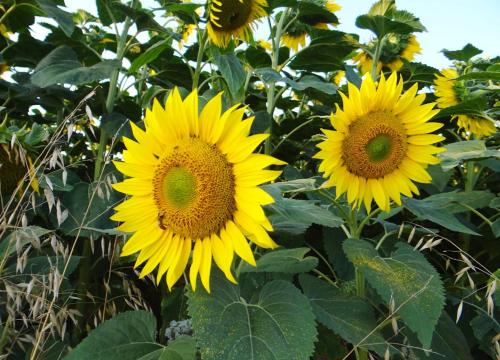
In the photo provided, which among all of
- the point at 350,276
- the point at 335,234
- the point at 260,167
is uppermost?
the point at 260,167

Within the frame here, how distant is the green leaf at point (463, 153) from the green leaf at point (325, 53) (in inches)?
41.3

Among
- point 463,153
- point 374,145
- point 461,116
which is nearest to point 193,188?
point 374,145

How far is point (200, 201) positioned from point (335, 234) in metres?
0.73

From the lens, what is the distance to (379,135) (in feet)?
5.01

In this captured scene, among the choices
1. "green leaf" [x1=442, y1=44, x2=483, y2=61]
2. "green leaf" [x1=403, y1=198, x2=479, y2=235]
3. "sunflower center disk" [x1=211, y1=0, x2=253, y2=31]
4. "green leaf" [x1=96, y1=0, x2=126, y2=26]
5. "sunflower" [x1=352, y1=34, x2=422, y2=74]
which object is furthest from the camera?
"sunflower" [x1=352, y1=34, x2=422, y2=74]

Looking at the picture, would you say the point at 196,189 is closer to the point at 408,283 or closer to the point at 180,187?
the point at 180,187

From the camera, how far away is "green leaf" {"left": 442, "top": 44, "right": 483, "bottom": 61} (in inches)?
114

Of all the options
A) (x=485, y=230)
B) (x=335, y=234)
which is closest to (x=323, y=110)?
(x=485, y=230)

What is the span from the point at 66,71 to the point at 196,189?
→ 3.31 feet

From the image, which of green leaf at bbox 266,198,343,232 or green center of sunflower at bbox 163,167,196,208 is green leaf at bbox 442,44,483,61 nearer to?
green leaf at bbox 266,198,343,232

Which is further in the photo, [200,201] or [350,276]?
[350,276]

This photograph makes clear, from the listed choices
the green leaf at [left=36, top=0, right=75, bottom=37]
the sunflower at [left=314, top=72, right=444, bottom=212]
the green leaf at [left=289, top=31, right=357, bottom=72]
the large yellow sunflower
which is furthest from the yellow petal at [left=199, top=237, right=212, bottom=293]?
the green leaf at [left=289, top=31, right=357, bottom=72]

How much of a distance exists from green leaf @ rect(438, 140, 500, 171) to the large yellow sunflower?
790 mm

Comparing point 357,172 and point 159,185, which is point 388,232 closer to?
point 357,172
